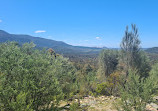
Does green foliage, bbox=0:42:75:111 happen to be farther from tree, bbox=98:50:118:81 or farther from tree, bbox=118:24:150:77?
tree, bbox=98:50:118:81

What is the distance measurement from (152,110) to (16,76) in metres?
8.41

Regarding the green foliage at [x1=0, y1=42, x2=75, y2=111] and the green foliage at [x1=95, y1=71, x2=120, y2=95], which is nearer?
the green foliage at [x1=0, y1=42, x2=75, y2=111]

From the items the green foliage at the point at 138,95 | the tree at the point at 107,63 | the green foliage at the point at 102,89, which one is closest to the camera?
the green foliage at the point at 138,95

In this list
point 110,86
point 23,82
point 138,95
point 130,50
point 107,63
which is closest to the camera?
point 23,82

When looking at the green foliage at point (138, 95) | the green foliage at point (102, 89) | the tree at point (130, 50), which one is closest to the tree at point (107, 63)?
the tree at point (130, 50)

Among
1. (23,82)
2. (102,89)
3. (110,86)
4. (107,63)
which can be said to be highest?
(23,82)

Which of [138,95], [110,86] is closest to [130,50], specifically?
[110,86]

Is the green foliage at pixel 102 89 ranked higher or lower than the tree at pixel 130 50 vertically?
lower

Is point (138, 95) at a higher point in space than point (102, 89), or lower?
higher

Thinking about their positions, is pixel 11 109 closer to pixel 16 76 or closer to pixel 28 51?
pixel 16 76

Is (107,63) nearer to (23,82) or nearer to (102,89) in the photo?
(102,89)

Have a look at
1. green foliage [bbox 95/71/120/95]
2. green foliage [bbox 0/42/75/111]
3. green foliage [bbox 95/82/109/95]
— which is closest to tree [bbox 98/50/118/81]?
green foliage [bbox 95/71/120/95]

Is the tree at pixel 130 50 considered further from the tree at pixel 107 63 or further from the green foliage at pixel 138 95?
the green foliage at pixel 138 95

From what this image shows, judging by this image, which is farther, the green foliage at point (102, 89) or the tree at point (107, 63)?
the tree at point (107, 63)
